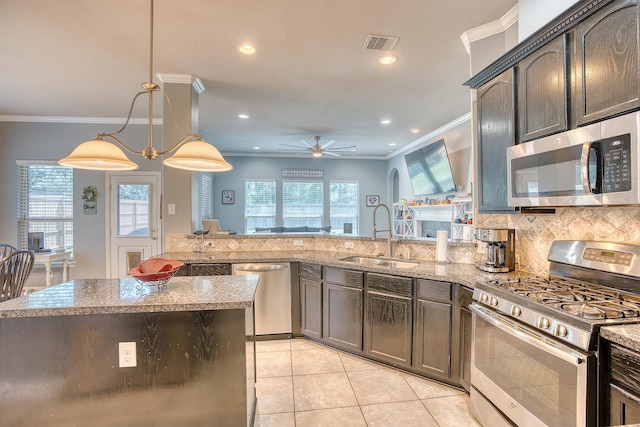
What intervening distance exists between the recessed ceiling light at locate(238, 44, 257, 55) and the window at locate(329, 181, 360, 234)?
5.90 m

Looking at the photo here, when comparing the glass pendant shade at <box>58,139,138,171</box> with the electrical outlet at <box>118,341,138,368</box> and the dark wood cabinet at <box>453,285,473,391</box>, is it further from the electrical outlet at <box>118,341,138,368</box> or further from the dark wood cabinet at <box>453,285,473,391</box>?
the dark wood cabinet at <box>453,285,473,391</box>

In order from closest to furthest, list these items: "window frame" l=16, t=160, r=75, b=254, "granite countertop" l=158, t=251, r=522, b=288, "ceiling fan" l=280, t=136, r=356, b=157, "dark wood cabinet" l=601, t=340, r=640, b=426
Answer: "dark wood cabinet" l=601, t=340, r=640, b=426 < "granite countertop" l=158, t=251, r=522, b=288 < "window frame" l=16, t=160, r=75, b=254 < "ceiling fan" l=280, t=136, r=356, b=157

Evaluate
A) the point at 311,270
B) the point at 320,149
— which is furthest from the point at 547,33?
the point at 320,149

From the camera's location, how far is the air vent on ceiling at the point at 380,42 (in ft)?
9.26

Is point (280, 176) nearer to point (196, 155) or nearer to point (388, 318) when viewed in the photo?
point (388, 318)

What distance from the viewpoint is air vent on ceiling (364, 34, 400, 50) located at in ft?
9.26

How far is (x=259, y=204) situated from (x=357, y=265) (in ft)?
19.7

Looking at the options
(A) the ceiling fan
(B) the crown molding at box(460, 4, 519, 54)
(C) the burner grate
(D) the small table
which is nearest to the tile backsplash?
(C) the burner grate

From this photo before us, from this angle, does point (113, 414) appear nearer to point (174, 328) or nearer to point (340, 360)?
point (174, 328)

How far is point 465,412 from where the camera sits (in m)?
2.21

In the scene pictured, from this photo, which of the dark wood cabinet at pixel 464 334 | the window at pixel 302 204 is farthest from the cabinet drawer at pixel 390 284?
the window at pixel 302 204

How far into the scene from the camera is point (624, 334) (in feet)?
4.01

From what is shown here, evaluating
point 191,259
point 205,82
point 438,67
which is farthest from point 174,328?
point 438,67

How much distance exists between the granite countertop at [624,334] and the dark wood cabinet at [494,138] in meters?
1.08
